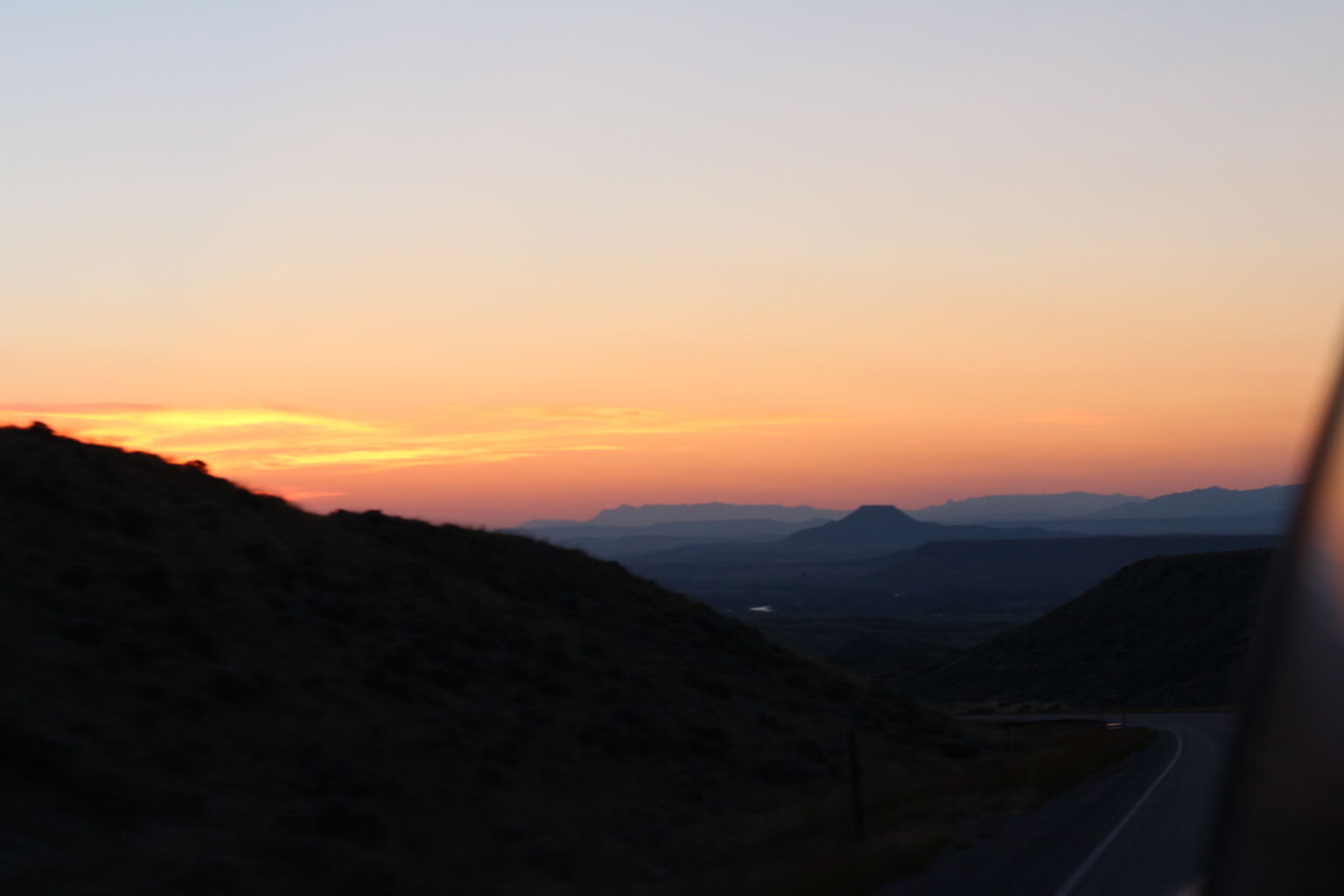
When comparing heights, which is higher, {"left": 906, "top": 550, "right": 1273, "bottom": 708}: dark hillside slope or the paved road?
the paved road

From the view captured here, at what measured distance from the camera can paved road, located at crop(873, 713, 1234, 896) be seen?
12.1 m

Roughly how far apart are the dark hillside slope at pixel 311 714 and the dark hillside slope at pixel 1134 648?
47138mm

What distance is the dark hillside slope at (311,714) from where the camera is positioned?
11602 millimetres

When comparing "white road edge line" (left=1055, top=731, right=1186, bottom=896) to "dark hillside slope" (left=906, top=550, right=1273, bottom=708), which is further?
"dark hillside slope" (left=906, top=550, right=1273, bottom=708)

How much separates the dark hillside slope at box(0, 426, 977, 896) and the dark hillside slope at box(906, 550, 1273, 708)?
47.1 metres

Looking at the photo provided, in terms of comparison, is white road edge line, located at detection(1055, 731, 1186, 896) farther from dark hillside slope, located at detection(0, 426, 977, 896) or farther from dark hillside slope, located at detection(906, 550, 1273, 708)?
dark hillside slope, located at detection(906, 550, 1273, 708)

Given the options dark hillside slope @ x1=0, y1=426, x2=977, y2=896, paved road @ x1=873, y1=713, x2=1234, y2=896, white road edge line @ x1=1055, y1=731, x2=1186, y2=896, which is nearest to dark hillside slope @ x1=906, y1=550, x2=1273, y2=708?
dark hillside slope @ x1=0, y1=426, x2=977, y2=896

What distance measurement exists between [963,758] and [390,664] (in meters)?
17.6

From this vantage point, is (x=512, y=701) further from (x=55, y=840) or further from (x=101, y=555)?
(x=55, y=840)

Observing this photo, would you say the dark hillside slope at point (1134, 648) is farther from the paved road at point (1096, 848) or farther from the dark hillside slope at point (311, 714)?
the paved road at point (1096, 848)

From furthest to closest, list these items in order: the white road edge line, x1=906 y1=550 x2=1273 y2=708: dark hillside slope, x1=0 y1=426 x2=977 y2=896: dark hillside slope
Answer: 1. x1=906 y1=550 x2=1273 y2=708: dark hillside slope
2. the white road edge line
3. x1=0 y1=426 x2=977 y2=896: dark hillside slope

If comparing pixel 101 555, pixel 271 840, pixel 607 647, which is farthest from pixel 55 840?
pixel 607 647

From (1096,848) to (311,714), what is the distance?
1051 centimetres

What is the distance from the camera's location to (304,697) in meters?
17.0
